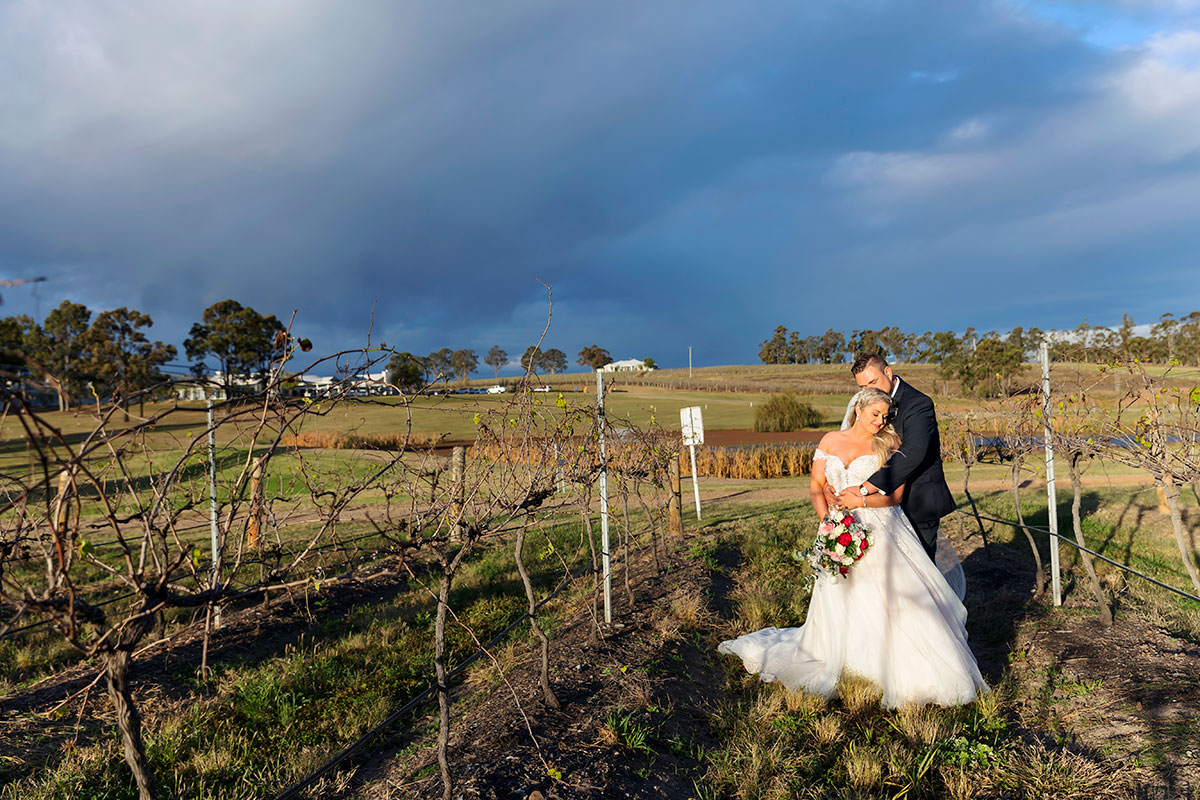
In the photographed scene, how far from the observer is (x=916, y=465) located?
14.4ft

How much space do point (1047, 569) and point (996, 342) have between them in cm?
4322

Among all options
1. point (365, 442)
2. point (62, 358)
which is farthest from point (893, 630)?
point (62, 358)

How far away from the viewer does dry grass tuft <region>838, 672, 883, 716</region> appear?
13.5 feet

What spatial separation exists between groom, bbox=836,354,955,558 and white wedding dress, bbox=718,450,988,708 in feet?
0.35

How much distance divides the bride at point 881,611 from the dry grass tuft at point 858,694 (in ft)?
0.15

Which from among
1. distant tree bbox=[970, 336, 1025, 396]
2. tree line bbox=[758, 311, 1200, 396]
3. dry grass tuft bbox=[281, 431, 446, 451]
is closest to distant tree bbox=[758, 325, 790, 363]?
tree line bbox=[758, 311, 1200, 396]

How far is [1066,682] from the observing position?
436cm

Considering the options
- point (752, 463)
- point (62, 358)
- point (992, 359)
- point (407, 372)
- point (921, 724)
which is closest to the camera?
point (62, 358)

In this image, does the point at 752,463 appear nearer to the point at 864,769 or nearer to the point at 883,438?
the point at 883,438

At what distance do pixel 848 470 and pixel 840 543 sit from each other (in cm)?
53

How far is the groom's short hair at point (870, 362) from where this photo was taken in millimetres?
4586

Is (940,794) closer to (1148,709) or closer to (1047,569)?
(1148,709)

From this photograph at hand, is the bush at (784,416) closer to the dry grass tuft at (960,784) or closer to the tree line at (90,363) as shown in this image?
the dry grass tuft at (960,784)

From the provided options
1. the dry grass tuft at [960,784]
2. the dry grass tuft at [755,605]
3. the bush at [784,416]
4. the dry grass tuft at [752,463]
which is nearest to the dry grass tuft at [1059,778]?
the dry grass tuft at [960,784]
